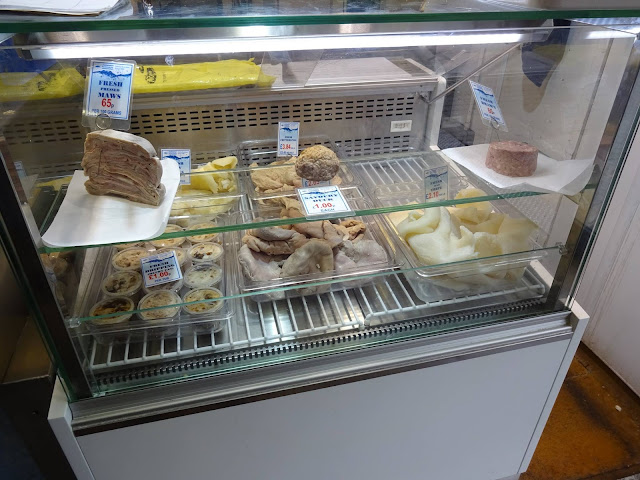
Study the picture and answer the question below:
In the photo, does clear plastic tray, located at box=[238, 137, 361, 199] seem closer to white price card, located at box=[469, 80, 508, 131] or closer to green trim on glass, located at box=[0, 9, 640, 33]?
white price card, located at box=[469, 80, 508, 131]

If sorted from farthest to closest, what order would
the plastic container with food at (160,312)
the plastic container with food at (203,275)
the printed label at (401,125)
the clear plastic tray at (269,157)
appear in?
the printed label at (401,125), the clear plastic tray at (269,157), the plastic container with food at (203,275), the plastic container with food at (160,312)

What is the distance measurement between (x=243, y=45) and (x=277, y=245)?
59cm

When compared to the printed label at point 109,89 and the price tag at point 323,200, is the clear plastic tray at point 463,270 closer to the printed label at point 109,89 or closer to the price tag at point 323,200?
the price tag at point 323,200

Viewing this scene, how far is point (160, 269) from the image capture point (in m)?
1.44

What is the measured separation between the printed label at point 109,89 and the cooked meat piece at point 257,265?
51 centimetres

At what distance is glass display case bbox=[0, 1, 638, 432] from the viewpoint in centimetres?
119

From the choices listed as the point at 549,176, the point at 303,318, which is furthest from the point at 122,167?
the point at 549,176

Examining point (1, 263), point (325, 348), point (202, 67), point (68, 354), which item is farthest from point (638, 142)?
point (1, 263)

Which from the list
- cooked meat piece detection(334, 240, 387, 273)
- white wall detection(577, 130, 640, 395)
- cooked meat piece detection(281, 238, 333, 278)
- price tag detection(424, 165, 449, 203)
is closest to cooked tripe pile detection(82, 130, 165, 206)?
cooked meat piece detection(281, 238, 333, 278)

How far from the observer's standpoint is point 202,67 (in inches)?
56.8

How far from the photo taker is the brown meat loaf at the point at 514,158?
147cm

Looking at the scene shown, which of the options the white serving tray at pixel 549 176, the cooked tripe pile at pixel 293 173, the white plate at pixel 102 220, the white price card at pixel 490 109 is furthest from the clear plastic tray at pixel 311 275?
the white price card at pixel 490 109

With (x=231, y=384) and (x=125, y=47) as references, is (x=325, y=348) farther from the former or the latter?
(x=125, y=47)

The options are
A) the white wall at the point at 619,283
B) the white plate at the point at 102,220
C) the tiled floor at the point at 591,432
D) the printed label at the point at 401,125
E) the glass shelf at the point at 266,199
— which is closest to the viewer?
the white plate at the point at 102,220
